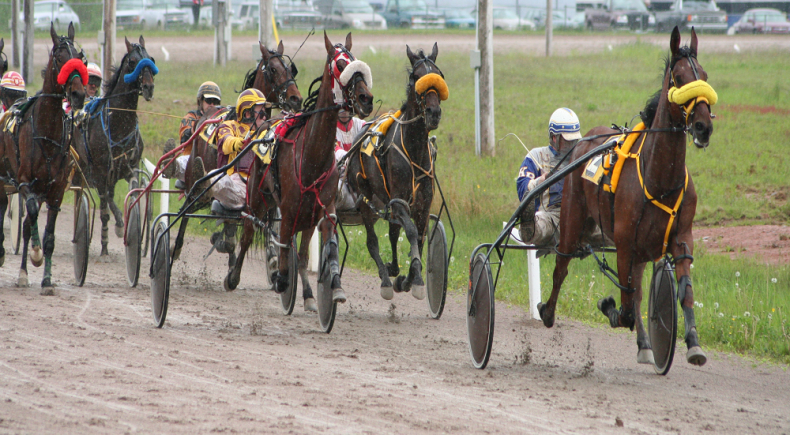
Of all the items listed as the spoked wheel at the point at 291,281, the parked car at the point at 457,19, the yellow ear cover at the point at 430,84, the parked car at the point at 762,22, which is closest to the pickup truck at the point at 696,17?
the parked car at the point at 762,22

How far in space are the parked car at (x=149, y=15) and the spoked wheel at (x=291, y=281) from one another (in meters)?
26.9

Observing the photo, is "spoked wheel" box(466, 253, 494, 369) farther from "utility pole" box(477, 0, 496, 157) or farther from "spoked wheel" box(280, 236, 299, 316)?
"utility pole" box(477, 0, 496, 157)

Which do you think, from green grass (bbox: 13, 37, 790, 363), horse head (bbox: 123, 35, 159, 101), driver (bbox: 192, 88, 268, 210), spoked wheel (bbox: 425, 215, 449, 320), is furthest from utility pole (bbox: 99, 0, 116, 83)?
spoked wheel (bbox: 425, 215, 449, 320)

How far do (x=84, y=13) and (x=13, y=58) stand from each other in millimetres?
7035

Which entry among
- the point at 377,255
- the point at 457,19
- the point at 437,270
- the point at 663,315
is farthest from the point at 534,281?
the point at 457,19

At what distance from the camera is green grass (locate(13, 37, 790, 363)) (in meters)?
7.83

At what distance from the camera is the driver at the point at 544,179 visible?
6703mm

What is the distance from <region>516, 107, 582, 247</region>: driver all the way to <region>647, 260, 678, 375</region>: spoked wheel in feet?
3.36

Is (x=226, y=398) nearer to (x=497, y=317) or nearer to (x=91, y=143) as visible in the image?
(x=497, y=317)

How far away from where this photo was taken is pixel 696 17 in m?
Result: 34.7

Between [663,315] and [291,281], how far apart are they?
10.9ft

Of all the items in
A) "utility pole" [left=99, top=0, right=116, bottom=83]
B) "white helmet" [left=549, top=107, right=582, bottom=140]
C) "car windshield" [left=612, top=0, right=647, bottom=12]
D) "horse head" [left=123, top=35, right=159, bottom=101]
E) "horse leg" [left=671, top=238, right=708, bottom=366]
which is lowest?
"horse leg" [left=671, top=238, right=708, bottom=366]

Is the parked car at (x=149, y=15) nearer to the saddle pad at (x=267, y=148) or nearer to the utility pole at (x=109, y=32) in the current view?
the utility pole at (x=109, y=32)

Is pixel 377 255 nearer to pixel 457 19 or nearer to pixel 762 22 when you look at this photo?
pixel 457 19
